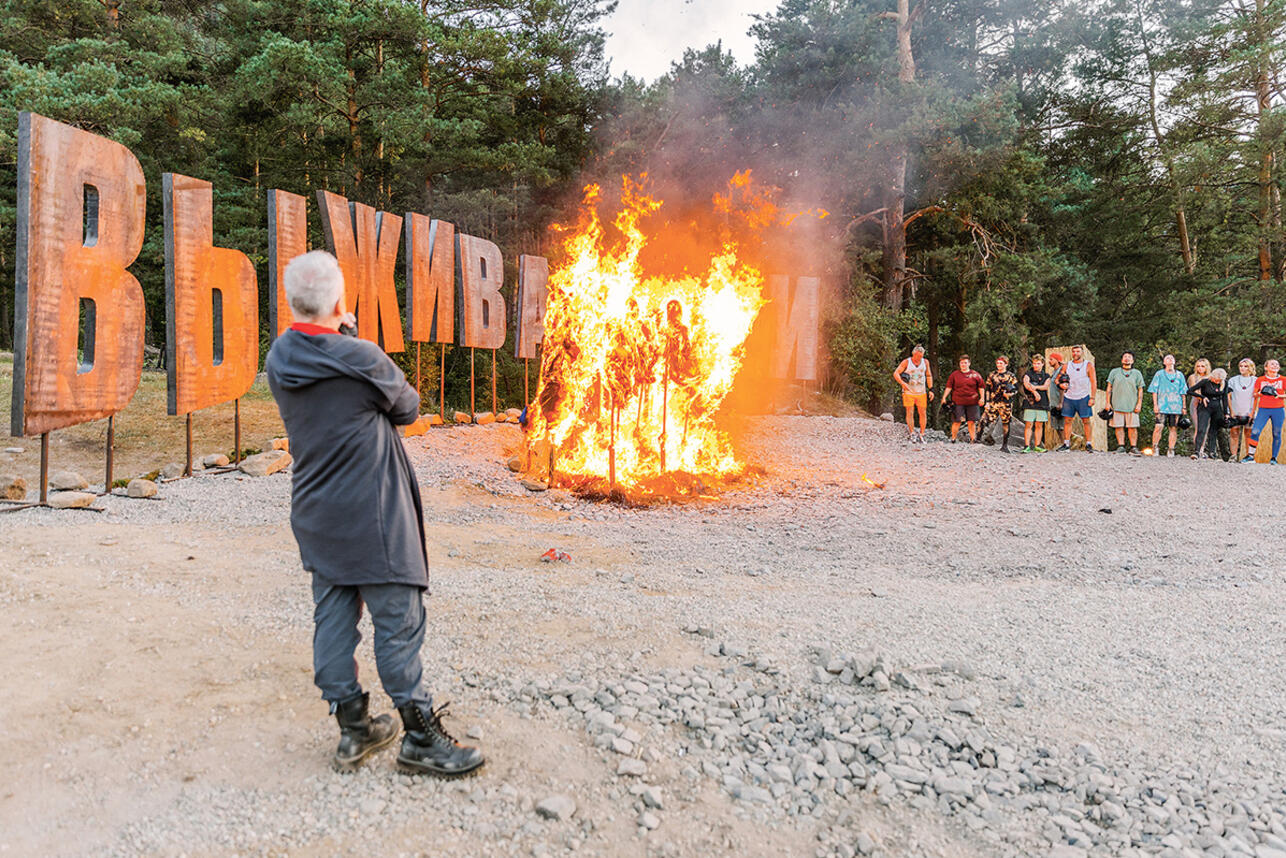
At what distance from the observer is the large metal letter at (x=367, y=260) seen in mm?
10766

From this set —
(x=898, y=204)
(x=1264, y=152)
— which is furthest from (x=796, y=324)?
(x=1264, y=152)

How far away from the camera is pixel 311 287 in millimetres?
2895

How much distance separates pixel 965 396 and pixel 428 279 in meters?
10.1

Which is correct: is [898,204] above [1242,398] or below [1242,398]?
above

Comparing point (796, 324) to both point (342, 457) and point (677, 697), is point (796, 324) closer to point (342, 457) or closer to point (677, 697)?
point (677, 697)

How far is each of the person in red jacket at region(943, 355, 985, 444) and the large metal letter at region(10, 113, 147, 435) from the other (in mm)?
12869

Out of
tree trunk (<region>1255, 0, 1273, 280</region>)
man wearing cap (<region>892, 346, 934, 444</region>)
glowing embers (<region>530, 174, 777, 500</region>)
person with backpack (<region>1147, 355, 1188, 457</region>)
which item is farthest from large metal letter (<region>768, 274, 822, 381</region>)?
tree trunk (<region>1255, 0, 1273, 280</region>)

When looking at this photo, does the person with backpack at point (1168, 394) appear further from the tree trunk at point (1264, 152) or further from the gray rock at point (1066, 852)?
the gray rock at point (1066, 852)

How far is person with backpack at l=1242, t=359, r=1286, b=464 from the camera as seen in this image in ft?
41.4

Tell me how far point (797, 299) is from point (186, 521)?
1275cm

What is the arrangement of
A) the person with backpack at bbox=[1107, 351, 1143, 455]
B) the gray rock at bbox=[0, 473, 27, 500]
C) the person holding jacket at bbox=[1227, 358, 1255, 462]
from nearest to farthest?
the gray rock at bbox=[0, 473, 27, 500] < the person holding jacket at bbox=[1227, 358, 1255, 462] < the person with backpack at bbox=[1107, 351, 1143, 455]

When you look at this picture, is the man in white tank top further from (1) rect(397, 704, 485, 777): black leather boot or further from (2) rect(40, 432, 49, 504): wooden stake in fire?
(2) rect(40, 432, 49, 504): wooden stake in fire

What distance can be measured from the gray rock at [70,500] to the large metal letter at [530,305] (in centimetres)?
823

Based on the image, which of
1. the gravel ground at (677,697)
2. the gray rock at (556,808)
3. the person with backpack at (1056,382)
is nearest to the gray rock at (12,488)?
the gravel ground at (677,697)
